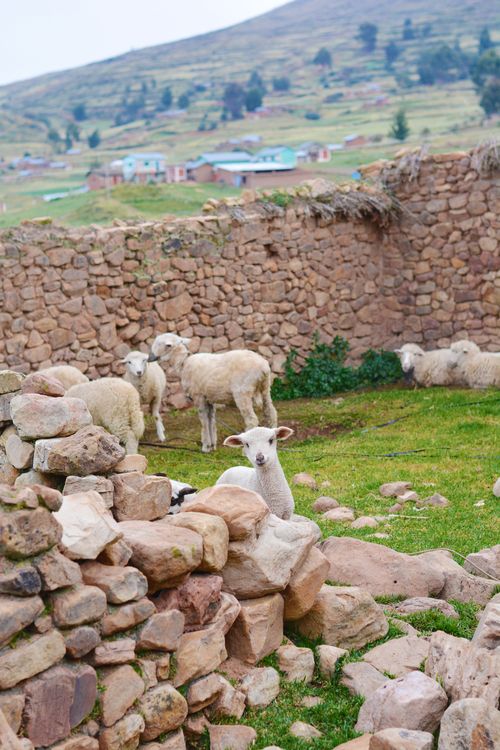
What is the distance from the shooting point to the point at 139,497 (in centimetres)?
586

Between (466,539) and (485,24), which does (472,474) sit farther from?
(485,24)

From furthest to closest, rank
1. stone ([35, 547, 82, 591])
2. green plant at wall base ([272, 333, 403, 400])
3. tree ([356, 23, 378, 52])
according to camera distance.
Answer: tree ([356, 23, 378, 52])
green plant at wall base ([272, 333, 403, 400])
stone ([35, 547, 82, 591])

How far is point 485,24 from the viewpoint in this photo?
94000 mm

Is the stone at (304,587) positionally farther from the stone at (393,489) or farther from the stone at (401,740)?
the stone at (393,489)

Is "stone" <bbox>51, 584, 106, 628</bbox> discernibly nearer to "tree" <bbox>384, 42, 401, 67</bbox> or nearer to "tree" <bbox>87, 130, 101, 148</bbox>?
"tree" <bbox>87, 130, 101, 148</bbox>

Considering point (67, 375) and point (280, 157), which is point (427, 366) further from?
point (280, 157)

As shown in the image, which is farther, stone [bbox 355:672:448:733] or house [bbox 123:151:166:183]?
house [bbox 123:151:166:183]

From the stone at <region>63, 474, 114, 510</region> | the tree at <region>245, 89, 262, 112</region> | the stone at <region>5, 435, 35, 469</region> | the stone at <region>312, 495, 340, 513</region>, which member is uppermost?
the stone at <region>5, 435, 35, 469</region>

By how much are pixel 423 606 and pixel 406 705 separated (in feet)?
5.54

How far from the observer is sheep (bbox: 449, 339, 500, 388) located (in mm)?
14875

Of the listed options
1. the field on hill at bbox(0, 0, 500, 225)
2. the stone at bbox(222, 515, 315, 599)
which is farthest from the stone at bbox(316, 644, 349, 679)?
the field on hill at bbox(0, 0, 500, 225)

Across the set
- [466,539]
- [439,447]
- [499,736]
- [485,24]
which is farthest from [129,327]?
[485,24]

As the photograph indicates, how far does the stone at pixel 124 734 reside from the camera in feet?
16.0

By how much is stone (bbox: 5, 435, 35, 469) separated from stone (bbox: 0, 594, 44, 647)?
141 centimetres
